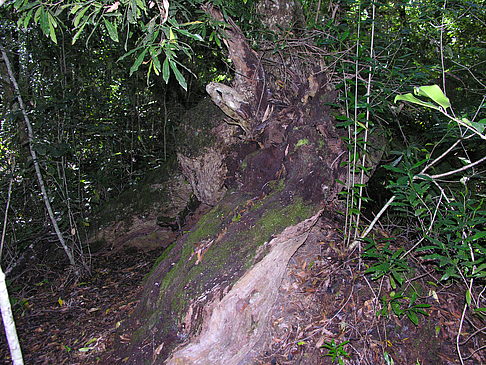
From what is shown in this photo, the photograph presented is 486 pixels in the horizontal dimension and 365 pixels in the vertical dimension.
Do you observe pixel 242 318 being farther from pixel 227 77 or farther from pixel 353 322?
pixel 227 77

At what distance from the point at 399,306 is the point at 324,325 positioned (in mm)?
559

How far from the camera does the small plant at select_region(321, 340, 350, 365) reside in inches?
89.3

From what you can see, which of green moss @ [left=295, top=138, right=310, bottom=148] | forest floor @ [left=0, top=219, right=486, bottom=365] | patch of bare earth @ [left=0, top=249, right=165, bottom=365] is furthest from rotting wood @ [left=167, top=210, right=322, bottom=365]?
patch of bare earth @ [left=0, top=249, right=165, bottom=365]

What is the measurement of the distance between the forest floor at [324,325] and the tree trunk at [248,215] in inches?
10.0

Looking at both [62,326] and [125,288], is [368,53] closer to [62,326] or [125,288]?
[125,288]

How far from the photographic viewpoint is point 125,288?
4.03 m

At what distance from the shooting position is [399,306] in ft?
8.18

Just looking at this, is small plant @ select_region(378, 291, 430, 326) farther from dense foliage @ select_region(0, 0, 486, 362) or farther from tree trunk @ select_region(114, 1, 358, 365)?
tree trunk @ select_region(114, 1, 358, 365)

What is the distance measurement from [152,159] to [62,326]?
11.7ft

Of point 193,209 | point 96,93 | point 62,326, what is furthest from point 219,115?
point 62,326

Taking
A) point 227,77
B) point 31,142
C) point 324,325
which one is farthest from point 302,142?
point 31,142

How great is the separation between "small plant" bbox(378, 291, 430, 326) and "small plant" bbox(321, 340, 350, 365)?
1.34 feet

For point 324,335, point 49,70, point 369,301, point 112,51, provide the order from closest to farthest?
point 324,335 < point 369,301 < point 49,70 < point 112,51

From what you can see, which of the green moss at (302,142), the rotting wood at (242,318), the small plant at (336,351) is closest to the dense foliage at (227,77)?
the green moss at (302,142)
